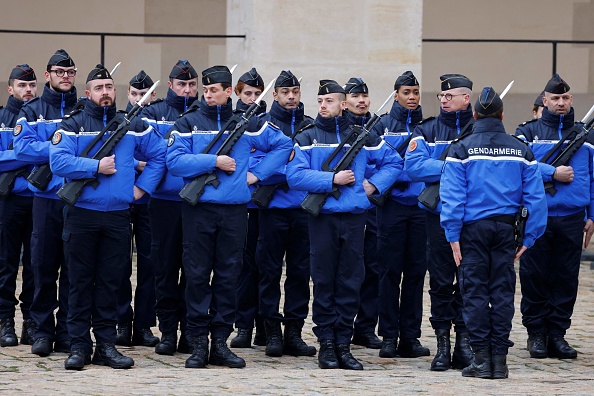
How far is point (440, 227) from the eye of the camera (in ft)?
32.5

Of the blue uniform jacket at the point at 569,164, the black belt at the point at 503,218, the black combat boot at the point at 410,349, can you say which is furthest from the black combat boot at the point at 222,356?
the blue uniform jacket at the point at 569,164

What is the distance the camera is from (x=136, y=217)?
1094 centimetres

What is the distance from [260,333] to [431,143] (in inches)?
78.6

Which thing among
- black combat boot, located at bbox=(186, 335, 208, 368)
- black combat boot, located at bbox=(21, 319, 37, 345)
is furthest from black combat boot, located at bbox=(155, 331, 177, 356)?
black combat boot, located at bbox=(21, 319, 37, 345)

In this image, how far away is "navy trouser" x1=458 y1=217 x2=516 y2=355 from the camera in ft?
30.7

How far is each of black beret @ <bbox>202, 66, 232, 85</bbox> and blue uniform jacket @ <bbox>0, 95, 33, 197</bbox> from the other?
159cm

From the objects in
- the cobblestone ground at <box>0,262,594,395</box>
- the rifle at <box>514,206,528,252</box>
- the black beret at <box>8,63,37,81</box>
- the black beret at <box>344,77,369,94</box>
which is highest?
the black beret at <box>8,63,37,81</box>

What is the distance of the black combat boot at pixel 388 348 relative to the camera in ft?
34.1

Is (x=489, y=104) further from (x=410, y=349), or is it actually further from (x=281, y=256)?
(x=281, y=256)

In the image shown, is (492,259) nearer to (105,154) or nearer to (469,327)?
(469,327)

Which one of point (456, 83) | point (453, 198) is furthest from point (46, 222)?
point (456, 83)

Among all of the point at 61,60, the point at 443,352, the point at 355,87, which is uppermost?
the point at 61,60

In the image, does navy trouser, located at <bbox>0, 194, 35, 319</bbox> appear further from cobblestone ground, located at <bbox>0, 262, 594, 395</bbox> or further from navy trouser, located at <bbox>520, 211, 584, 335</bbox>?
navy trouser, located at <bbox>520, 211, 584, 335</bbox>

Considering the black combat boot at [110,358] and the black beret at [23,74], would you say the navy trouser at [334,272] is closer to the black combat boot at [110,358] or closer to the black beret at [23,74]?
the black combat boot at [110,358]
